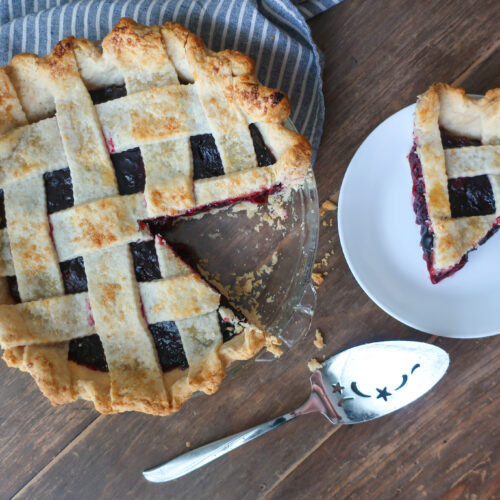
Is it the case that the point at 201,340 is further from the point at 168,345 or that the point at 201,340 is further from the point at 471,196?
the point at 471,196

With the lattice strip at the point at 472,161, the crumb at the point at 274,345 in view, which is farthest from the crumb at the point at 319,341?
the lattice strip at the point at 472,161

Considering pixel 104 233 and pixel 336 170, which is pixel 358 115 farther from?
pixel 104 233

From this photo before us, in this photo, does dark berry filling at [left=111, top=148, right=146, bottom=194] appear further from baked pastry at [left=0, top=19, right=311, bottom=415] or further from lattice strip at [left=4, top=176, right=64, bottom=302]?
lattice strip at [left=4, top=176, right=64, bottom=302]

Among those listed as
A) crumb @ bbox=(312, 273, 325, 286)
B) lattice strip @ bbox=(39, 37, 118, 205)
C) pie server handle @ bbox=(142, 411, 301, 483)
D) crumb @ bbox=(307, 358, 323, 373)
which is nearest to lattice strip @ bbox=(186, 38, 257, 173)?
lattice strip @ bbox=(39, 37, 118, 205)

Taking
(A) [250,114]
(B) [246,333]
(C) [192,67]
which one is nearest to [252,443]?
(B) [246,333]

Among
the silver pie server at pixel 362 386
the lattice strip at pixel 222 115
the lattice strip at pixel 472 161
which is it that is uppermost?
the lattice strip at pixel 222 115

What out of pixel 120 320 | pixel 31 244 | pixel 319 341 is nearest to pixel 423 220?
pixel 319 341

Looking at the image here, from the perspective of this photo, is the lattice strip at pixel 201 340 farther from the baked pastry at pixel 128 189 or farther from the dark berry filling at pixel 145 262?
the dark berry filling at pixel 145 262
